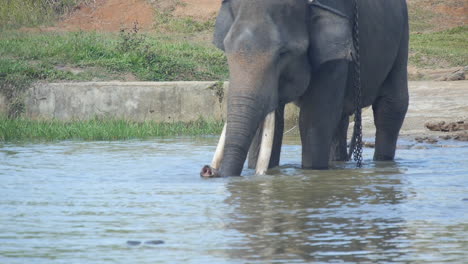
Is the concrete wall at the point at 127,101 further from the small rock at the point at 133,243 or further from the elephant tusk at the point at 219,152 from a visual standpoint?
the small rock at the point at 133,243

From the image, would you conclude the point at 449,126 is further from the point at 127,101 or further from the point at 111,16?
the point at 111,16

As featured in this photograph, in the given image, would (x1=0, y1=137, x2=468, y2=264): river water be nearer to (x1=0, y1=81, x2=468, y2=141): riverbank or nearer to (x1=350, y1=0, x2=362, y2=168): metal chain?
(x1=350, y1=0, x2=362, y2=168): metal chain

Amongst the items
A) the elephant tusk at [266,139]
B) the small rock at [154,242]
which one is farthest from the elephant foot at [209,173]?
the small rock at [154,242]

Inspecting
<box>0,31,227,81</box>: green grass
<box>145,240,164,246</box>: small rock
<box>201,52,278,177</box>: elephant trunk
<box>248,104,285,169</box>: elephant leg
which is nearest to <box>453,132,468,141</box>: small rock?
<box>248,104,285,169</box>: elephant leg

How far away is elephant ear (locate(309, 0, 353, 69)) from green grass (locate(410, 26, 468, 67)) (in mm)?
14017

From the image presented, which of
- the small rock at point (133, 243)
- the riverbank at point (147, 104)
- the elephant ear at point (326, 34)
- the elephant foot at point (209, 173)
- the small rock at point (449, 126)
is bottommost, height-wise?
the small rock at point (133, 243)

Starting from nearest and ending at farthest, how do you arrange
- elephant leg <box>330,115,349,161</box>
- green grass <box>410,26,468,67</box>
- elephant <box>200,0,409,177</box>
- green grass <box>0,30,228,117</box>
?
elephant <box>200,0,409,177</box> → elephant leg <box>330,115,349,161</box> → green grass <box>0,30,228,117</box> → green grass <box>410,26,468,67</box>

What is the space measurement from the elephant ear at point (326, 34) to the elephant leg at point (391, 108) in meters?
2.06

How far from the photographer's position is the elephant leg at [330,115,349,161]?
1060 cm

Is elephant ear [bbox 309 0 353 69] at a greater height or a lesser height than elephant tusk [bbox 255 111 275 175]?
greater

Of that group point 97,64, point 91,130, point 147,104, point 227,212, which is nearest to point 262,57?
point 227,212

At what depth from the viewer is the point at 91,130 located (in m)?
13.0

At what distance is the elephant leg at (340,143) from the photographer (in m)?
10.6

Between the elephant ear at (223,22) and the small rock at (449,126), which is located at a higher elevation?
the elephant ear at (223,22)
